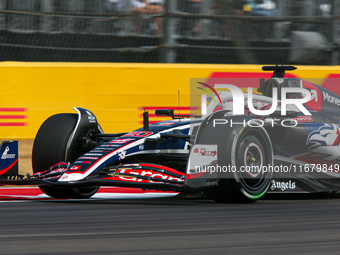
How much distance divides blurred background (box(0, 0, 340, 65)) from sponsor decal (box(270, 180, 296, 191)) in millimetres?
3555

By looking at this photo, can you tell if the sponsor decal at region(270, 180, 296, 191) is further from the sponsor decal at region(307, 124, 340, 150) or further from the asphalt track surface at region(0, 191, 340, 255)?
the sponsor decal at region(307, 124, 340, 150)

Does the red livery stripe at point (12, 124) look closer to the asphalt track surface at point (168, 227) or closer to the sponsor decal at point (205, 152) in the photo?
the asphalt track surface at point (168, 227)

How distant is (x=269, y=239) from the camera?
3.16 metres

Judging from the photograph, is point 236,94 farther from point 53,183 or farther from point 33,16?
point 33,16

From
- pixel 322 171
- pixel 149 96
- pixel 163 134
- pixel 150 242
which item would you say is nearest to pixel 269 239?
pixel 150 242

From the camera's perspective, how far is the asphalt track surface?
2.92m

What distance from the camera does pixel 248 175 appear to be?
4.57 m

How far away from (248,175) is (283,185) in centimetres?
51

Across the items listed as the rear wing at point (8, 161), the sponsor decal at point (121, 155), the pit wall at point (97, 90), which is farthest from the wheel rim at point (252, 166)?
the pit wall at point (97, 90)

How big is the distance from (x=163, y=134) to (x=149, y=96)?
11.0 ft

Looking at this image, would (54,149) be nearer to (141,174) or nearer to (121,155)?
(121,155)

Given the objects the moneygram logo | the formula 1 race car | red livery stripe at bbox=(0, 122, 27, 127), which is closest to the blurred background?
red livery stripe at bbox=(0, 122, 27, 127)

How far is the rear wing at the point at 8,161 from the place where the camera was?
16.4ft

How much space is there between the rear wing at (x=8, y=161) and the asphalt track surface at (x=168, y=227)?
0.34 meters
